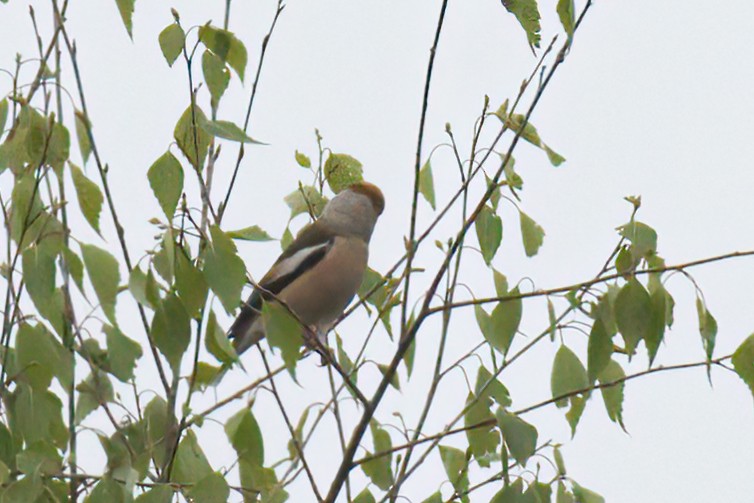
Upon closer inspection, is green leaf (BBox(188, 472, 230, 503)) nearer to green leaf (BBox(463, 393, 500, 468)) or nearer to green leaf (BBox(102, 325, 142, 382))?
green leaf (BBox(102, 325, 142, 382))

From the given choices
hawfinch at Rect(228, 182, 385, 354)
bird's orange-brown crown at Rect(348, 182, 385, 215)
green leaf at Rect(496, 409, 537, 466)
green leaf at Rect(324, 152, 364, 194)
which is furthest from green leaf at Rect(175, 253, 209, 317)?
bird's orange-brown crown at Rect(348, 182, 385, 215)

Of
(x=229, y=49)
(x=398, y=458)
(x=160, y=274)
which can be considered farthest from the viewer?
(x=398, y=458)

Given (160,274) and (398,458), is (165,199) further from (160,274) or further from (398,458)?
(398,458)

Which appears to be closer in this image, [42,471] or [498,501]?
[42,471]

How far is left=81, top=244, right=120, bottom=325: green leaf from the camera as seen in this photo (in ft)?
7.41

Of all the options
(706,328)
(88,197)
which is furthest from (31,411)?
Answer: (706,328)

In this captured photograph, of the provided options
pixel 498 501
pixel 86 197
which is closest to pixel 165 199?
pixel 86 197

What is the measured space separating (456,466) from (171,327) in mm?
1038

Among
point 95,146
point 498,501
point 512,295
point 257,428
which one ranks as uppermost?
point 95,146

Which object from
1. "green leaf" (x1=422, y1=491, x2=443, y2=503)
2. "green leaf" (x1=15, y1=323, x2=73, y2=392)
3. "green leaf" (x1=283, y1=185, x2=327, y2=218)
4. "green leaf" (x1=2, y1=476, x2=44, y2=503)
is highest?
"green leaf" (x1=283, y1=185, x2=327, y2=218)

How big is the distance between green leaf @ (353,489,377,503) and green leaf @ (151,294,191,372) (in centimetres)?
73

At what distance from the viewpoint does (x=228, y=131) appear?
7.60 feet

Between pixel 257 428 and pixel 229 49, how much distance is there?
93 centimetres

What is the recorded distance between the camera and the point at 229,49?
2.47 metres
